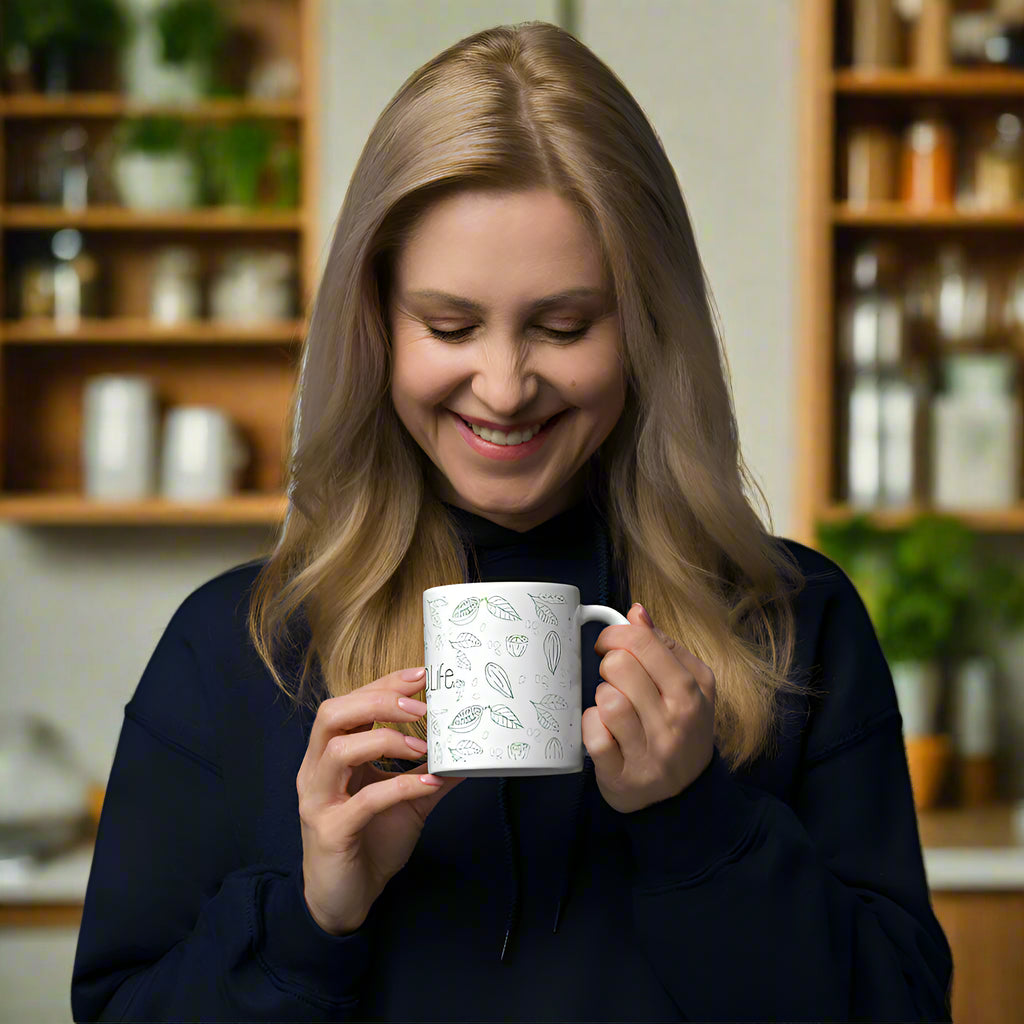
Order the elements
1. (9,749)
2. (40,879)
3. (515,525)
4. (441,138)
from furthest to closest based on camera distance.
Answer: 1. (9,749)
2. (40,879)
3. (515,525)
4. (441,138)

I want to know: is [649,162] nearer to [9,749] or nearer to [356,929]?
[356,929]

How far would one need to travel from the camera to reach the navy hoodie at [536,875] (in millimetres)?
721

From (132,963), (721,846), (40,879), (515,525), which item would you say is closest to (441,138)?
(515,525)

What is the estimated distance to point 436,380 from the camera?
81 cm

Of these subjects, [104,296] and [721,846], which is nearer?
[721,846]

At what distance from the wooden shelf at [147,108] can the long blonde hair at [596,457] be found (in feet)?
5.61

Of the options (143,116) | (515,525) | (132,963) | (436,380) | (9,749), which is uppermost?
(143,116)

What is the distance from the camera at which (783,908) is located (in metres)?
0.71

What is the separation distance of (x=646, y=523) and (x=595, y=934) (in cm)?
29

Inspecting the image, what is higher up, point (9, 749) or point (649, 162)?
point (649, 162)

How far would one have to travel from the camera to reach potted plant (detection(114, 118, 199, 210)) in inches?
96.3

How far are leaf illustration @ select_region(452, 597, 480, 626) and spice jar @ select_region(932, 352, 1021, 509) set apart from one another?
199 centimetres

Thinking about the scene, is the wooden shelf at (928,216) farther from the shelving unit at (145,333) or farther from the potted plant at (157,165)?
the potted plant at (157,165)

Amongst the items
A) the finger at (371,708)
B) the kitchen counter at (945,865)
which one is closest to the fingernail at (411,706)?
the finger at (371,708)
